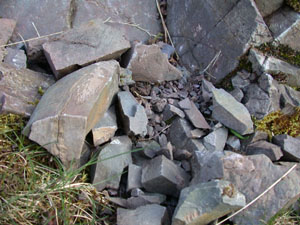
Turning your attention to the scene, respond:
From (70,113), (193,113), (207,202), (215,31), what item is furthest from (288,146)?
(70,113)

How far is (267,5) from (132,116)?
5.38ft

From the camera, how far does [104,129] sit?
296 centimetres

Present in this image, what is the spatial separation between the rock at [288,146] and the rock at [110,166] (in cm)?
130

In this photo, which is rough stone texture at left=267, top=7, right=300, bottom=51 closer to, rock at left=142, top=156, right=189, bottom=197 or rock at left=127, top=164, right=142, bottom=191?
rock at left=142, top=156, right=189, bottom=197

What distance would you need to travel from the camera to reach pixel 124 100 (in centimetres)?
315

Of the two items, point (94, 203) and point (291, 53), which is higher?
point (291, 53)

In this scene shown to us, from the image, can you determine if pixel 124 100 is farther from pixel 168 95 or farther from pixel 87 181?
pixel 87 181

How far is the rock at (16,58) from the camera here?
10.5 ft

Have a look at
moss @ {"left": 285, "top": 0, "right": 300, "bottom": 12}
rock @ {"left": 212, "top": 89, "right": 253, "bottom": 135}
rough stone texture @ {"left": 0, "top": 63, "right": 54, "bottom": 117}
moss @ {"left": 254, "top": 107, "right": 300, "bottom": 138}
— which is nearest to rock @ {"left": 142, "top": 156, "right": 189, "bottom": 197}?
rock @ {"left": 212, "top": 89, "right": 253, "bottom": 135}

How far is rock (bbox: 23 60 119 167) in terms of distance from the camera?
8.59ft

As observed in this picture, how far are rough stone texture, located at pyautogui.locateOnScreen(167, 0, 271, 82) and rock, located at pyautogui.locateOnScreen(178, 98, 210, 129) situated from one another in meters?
0.44

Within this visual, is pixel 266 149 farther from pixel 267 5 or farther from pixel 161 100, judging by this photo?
pixel 267 5

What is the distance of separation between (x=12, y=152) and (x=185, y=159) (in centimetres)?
135

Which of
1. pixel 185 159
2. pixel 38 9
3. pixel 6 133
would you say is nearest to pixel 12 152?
pixel 6 133
